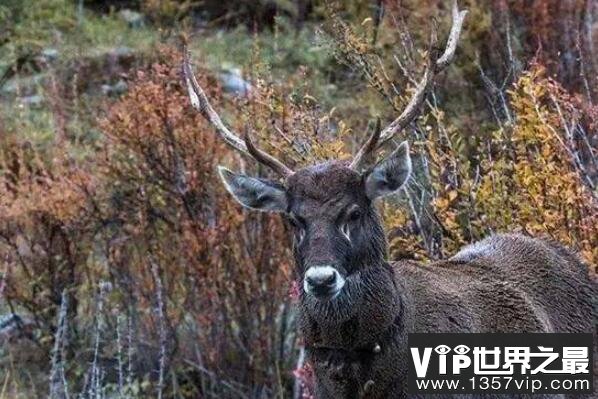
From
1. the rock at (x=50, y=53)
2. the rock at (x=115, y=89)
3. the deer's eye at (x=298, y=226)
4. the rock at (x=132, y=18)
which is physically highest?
the rock at (x=132, y=18)

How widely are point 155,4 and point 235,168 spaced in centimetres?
794

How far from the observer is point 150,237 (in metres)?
9.90

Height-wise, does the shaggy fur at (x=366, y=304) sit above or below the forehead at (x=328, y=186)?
below

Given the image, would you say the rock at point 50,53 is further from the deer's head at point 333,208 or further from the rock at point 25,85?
the deer's head at point 333,208

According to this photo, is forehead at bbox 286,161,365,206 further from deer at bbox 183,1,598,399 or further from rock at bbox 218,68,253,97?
rock at bbox 218,68,253,97

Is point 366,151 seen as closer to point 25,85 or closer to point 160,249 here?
point 160,249

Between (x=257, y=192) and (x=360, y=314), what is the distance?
73 cm

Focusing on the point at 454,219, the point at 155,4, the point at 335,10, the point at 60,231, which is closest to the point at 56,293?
the point at 60,231

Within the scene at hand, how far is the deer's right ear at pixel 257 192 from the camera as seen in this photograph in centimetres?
567

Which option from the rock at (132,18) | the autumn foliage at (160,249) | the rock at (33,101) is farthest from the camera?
the rock at (132,18)

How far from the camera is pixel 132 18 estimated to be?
1834 centimetres

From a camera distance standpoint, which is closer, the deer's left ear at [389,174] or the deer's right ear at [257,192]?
the deer's left ear at [389,174]

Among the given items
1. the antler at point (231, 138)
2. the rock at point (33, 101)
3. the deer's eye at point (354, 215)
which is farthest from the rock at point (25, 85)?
the deer's eye at point (354, 215)

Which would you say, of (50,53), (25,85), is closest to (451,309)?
(25,85)
